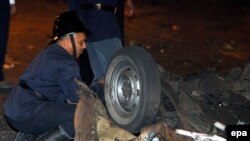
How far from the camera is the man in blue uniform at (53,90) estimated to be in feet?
15.3

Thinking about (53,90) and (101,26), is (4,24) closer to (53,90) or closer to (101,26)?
(101,26)

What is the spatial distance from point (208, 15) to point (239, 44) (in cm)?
376

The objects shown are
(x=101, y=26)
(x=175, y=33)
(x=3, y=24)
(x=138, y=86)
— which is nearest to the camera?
(x=138, y=86)

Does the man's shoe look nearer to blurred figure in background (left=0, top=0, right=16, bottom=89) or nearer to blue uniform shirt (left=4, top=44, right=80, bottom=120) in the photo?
blurred figure in background (left=0, top=0, right=16, bottom=89)

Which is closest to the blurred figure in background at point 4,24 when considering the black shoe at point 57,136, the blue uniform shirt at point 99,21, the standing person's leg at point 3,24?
the standing person's leg at point 3,24

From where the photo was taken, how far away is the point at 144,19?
13.8m

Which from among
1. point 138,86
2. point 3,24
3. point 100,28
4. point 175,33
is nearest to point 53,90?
point 138,86

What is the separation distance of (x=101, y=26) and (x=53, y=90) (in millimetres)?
1600

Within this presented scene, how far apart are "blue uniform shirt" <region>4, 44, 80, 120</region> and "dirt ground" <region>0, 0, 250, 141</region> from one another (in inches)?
50.6

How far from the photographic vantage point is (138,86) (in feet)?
14.3

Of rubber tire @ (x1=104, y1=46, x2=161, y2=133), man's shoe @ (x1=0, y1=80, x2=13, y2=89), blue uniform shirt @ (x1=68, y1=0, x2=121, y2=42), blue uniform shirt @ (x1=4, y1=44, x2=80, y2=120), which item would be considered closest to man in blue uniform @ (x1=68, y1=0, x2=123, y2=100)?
blue uniform shirt @ (x1=68, y1=0, x2=121, y2=42)

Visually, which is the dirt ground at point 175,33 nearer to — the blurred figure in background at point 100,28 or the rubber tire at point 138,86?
the blurred figure in background at point 100,28

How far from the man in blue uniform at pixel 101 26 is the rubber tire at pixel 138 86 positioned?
156cm

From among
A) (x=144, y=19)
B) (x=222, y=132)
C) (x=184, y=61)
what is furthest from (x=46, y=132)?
(x=144, y=19)
